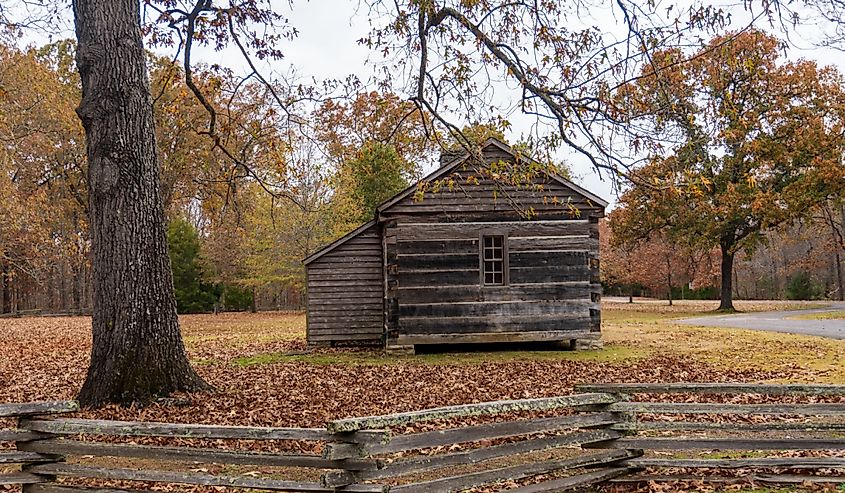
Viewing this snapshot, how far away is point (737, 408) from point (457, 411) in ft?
9.81

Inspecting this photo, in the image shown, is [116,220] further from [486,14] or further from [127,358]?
[486,14]

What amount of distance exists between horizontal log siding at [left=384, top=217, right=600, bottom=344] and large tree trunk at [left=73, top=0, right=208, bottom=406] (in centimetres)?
890

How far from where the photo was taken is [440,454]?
6816 mm

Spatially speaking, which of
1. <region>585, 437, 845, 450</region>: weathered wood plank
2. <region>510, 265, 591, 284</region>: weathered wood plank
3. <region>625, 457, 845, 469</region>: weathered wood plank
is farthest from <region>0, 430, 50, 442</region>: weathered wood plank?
<region>510, 265, 591, 284</region>: weathered wood plank

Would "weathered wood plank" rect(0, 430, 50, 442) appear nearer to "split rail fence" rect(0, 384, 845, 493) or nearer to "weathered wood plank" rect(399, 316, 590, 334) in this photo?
"split rail fence" rect(0, 384, 845, 493)

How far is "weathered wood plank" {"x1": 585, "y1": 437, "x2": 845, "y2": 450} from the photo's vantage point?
6.99 meters

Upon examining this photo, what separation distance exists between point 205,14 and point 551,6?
6.48 meters

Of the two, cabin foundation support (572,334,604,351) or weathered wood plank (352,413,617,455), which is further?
cabin foundation support (572,334,604,351)

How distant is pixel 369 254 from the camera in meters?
21.4

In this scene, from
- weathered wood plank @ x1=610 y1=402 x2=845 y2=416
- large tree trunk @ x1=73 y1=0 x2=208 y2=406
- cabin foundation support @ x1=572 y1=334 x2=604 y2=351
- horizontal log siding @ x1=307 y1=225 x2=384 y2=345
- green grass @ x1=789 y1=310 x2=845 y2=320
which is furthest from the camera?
green grass @ x1=789 y1=310 x2=845 y2=320

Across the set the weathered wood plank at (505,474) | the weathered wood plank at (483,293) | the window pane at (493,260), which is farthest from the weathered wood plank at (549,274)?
the weathered wood plank at (505,474)

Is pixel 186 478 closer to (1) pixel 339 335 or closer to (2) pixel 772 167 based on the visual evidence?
(1) pixel 339 335

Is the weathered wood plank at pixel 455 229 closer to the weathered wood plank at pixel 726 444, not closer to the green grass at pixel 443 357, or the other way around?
the green grass at pixel 443 357

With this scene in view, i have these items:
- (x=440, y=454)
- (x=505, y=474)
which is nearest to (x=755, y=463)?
(x=505, y=474)
